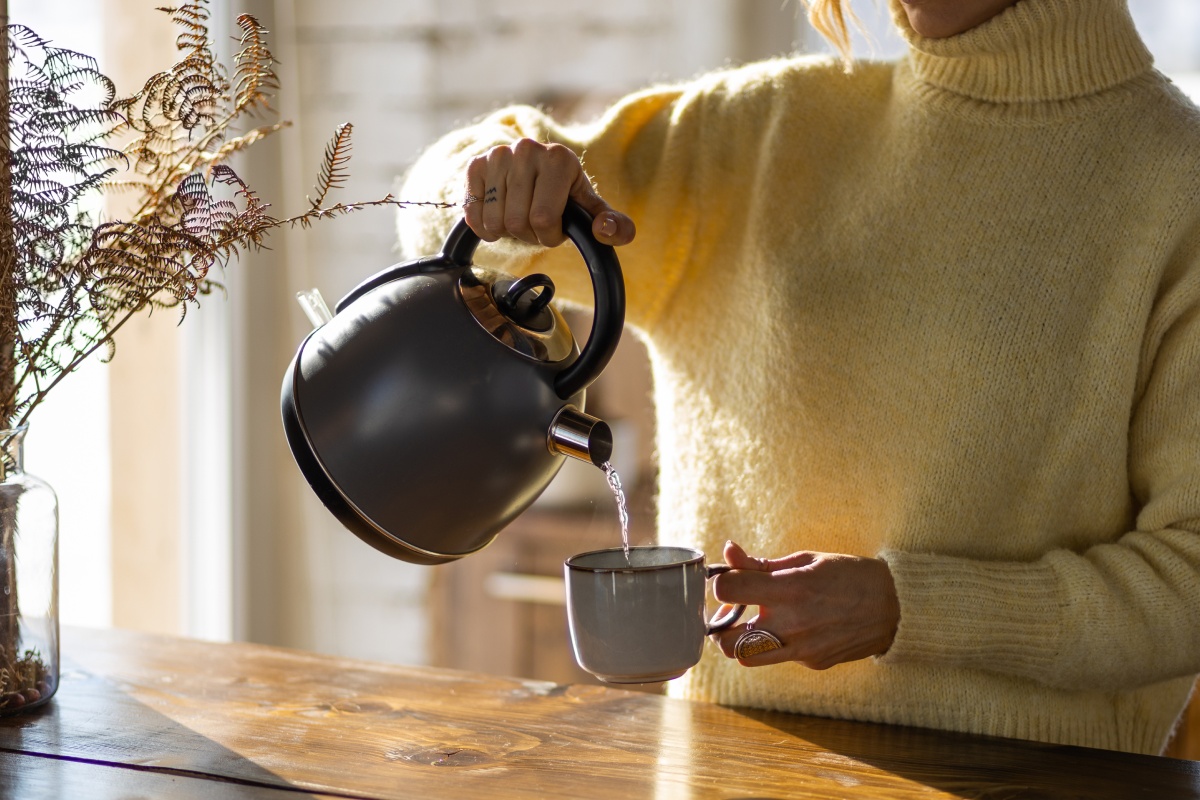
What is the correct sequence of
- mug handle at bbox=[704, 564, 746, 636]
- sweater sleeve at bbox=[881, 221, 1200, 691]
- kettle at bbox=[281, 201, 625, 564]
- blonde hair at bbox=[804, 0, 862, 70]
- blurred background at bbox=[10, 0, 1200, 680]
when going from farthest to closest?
blurred background at bbox=[10, 0, 1200, 680] → blonde hair at bbox=[804, 0, 862, 70] → sweater sleeve at bbox=[881, 221, 1200, 691] → mug handle at bbox=[704, 564, 746, 636] → kettle at bbox=[281, 201, 625, 564]

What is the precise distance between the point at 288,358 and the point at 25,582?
142 centimetres

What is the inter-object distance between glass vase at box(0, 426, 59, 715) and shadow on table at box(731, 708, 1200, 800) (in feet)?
1.94

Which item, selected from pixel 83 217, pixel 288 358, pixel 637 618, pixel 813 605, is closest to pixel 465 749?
pixel 637 618

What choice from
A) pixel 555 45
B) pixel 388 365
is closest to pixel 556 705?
pixel 388 365

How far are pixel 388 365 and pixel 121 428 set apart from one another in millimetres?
1605

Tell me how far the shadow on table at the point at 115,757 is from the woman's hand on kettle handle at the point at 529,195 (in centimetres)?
42

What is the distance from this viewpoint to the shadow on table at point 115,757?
0.81 meters

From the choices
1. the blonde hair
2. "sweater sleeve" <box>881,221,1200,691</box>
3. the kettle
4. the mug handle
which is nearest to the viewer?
the kettle

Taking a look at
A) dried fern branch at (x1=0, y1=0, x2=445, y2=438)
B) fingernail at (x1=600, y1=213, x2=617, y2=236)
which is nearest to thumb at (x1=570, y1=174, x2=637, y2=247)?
fingernail at (x1=600, y1=213, x2=617, y2=236)

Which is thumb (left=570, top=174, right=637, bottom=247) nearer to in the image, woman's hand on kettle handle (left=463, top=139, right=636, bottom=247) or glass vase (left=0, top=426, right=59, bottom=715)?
woman's hand on kettle handle (left=463, top=139, right=636, bottom=247)

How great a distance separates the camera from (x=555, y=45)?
233 cm

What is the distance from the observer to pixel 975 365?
3.51 feet

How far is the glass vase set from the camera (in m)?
0.93

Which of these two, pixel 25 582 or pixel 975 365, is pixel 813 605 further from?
pixel 25 582
